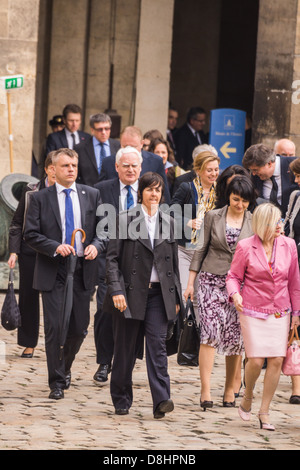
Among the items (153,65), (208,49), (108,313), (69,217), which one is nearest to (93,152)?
(108,313)

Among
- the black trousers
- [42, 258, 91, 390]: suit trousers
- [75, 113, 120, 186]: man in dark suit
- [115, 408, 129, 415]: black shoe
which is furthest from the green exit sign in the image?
[115, 408, 129, 415]: black shoe

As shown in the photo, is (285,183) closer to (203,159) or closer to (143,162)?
(203,159)

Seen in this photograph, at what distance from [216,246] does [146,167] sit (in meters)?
2.63

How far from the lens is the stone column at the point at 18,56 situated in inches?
645

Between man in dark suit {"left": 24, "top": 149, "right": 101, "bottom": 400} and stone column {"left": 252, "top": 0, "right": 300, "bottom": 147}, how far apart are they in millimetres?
7628

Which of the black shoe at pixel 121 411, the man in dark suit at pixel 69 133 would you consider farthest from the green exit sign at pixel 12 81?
the black shoe at pixel 121 411

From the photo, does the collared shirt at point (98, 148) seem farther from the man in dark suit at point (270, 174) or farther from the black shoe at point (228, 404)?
the black shoe at point (228, 404)

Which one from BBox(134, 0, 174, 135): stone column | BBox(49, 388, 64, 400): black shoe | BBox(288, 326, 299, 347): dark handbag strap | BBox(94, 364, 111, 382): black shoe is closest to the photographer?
BBox(288, 326, 299, 347): dark handbag strap

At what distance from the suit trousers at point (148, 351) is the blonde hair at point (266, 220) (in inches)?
35.1

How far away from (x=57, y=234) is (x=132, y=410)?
1546 millimetres

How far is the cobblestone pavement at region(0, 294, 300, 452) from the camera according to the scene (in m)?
7.73

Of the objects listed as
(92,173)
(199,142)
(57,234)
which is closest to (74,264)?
(57,234)

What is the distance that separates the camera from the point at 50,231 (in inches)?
376

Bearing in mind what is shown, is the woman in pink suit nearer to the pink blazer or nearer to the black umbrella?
the pink blazer
